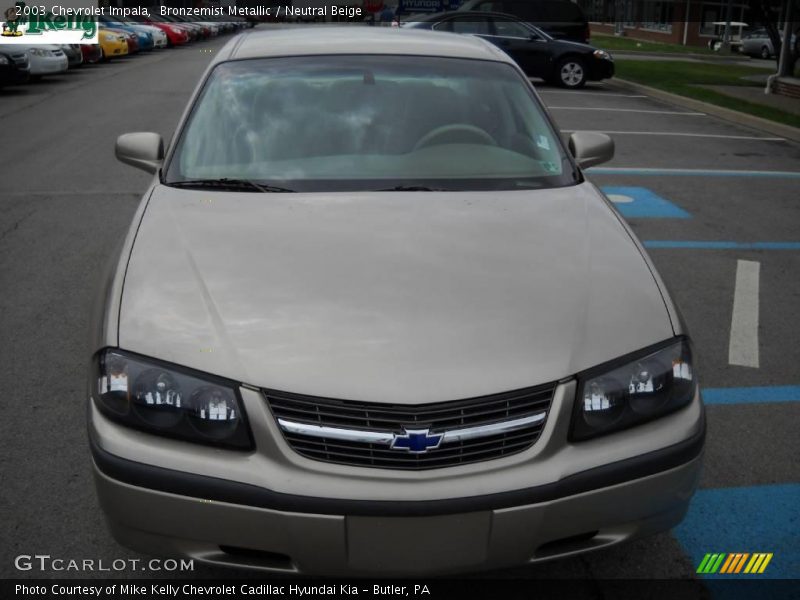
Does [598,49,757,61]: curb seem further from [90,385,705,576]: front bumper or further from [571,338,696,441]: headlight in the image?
[90,385,705,576]: front bumper

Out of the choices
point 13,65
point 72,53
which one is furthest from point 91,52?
point 13,65

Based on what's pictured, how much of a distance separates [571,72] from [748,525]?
1816 cm

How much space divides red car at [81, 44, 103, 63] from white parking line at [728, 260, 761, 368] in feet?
70.7

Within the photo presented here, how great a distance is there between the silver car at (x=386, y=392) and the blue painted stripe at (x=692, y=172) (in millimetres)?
7530

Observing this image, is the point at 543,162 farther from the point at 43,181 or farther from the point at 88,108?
the point at 88,108

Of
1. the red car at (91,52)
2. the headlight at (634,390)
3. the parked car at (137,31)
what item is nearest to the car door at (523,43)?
the red car at (91,52)

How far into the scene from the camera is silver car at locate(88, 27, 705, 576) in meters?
2.36

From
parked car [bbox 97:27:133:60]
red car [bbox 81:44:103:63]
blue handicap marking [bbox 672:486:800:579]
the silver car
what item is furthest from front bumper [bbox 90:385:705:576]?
parked car [bbox 97:27:133:60]

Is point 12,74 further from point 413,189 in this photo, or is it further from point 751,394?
point 751,394

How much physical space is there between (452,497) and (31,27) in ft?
70.4

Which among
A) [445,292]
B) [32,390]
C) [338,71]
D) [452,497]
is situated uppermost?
[338,71]

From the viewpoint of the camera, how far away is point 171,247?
3.07 metres

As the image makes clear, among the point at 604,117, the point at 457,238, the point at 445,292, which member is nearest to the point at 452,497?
the point at 445,292

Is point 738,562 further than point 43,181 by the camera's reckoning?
No
